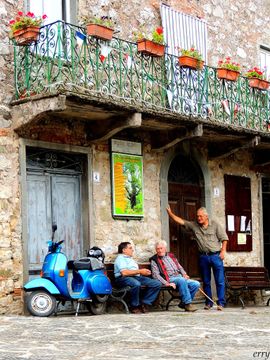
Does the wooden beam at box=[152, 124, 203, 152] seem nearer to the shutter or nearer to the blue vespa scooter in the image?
the shutter

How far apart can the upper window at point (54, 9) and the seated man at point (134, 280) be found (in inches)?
142

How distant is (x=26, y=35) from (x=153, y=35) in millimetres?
2439

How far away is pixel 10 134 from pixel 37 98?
2.22ft

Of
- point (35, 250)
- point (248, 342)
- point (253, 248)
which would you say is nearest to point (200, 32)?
point (253, 248)

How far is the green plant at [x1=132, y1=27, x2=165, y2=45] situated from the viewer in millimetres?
12648

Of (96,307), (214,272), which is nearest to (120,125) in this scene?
(96,307)

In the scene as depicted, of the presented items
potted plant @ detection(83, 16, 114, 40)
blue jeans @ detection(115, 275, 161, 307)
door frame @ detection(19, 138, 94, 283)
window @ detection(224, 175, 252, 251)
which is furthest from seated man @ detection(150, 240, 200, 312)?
potted plant @ detection(83, 16, 114, 40)

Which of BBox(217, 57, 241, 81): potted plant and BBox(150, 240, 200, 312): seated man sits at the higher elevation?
BBox(217, 57, 241, 81): potted plant

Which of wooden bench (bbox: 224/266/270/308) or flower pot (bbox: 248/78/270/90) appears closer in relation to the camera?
wooden bench (bbox: 224/266/270/308)

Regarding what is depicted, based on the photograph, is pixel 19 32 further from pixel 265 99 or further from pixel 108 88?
pixel 265 99

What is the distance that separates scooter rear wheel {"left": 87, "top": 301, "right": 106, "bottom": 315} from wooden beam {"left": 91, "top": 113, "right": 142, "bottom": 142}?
2543mm

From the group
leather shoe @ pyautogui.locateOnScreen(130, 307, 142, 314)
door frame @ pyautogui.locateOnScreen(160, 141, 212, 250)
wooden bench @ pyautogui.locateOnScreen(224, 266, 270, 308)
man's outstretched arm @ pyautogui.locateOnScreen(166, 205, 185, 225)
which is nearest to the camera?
leather shoe @ pyautogui.locateOnScreen(130, 307, 142, 314)

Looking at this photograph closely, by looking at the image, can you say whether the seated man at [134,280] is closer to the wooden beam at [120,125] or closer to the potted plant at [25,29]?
the wooden beam at [120,125]

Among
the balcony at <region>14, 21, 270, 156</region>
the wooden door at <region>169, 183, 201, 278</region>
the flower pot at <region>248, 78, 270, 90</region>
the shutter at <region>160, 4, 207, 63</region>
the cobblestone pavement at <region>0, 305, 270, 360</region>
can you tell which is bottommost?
the cobblestone pavement at <region>0, 305, 270, 360</region>
